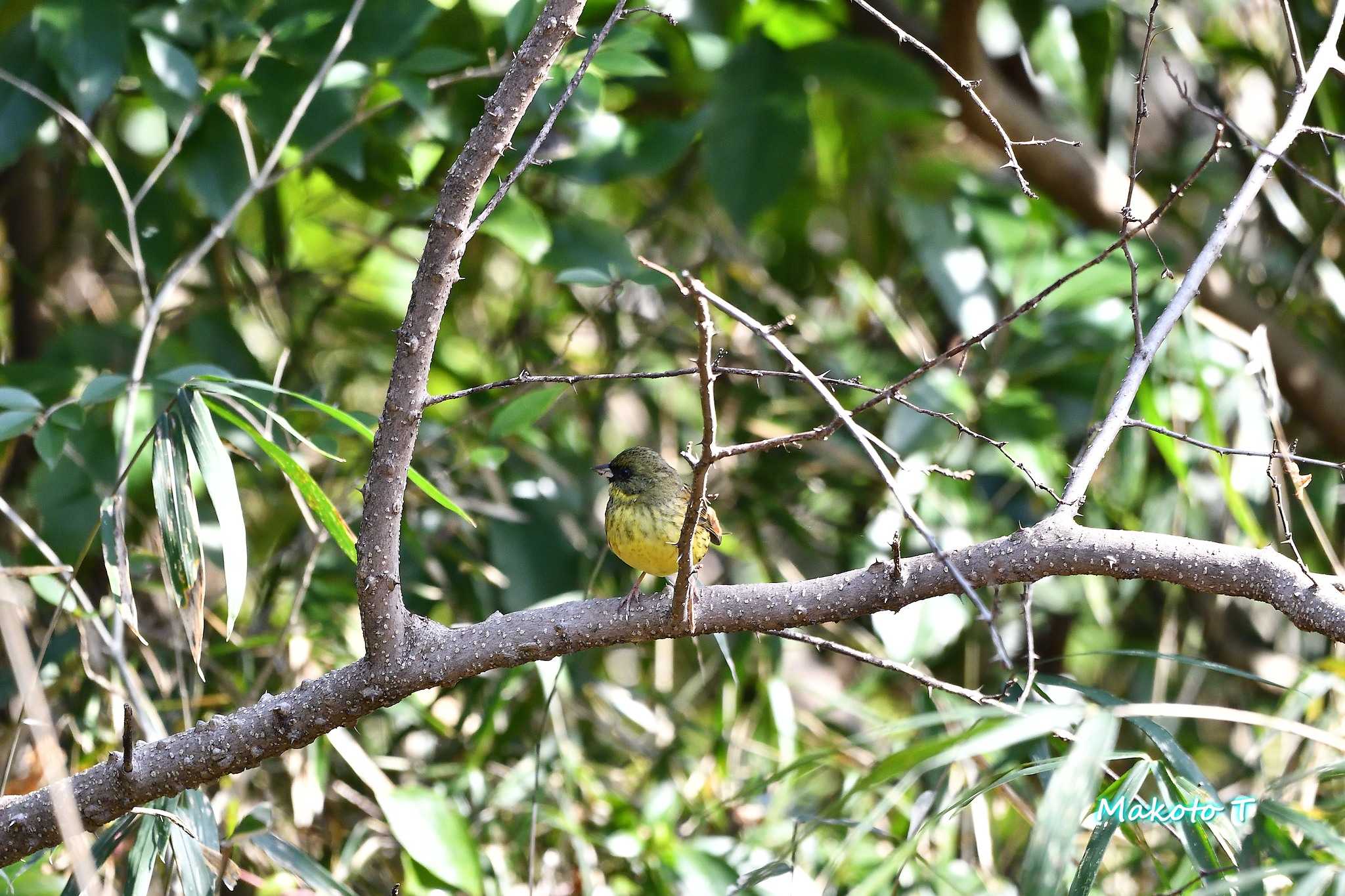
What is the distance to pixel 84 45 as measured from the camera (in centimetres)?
292

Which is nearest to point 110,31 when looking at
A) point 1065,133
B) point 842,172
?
point 842,172

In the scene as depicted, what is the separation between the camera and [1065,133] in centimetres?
419


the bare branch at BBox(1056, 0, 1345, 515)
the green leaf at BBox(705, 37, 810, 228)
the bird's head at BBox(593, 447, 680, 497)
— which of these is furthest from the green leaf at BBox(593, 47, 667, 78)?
the bare branch at BBox(1056, 0, 1345, 515)

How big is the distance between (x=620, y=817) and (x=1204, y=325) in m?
2.13

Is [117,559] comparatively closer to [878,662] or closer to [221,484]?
[221,484]

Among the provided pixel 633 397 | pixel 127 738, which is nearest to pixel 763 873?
pixel 127 738

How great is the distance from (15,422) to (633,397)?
2.95m

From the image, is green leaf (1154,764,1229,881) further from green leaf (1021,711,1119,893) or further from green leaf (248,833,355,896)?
green leaf (248,833,355,896)

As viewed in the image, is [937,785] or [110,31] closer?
[937,785]

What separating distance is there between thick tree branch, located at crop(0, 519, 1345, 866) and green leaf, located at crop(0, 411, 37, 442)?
654 millimetres

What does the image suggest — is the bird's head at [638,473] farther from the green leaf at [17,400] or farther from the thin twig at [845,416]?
the thin twig at [845,416]

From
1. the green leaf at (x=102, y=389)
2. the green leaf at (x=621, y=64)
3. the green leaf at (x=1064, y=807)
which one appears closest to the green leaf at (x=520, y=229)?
the green leaf at (x=621, y=64)

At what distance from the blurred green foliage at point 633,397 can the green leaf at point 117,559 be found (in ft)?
0.10

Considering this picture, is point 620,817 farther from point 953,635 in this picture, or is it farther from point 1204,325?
point 1204,325
